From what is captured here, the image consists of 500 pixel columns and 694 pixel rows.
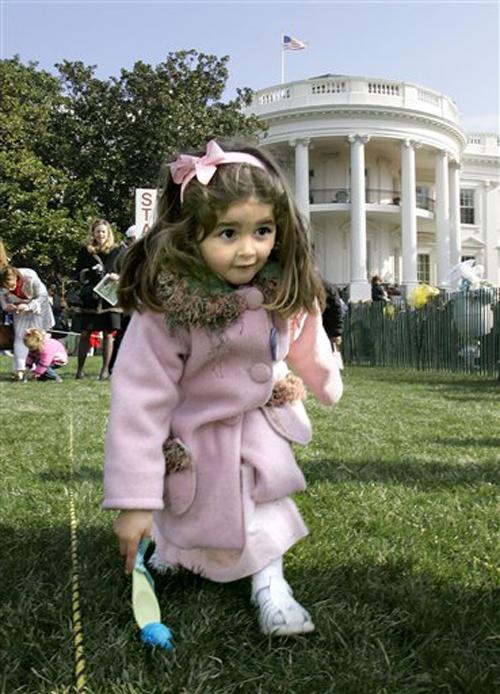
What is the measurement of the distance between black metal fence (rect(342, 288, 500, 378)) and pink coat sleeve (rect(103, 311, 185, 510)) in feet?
35.6

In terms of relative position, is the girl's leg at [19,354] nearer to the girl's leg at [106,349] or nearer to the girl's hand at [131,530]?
the girl's leg at [106,349]

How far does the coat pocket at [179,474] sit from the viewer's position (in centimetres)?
197

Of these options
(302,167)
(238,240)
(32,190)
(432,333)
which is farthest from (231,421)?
(302,167)

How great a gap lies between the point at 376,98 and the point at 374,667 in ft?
118

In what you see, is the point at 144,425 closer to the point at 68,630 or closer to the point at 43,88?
the point at 68,630

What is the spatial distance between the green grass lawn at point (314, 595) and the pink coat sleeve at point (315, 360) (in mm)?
546

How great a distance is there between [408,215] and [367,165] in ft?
13.1

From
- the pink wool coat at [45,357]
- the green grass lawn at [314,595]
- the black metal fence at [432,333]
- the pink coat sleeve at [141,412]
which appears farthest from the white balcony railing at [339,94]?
the pink coat sleeve at [141,412]

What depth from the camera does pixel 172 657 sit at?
1.69 meters

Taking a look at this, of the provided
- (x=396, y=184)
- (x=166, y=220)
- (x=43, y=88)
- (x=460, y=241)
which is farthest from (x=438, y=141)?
(x=166, y=220)

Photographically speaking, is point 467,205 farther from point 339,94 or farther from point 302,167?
point 302,167

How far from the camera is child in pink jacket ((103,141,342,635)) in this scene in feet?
6.40

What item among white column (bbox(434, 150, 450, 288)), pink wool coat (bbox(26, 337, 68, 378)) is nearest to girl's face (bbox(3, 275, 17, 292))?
pink wool coat (bbox(26, 337, 68, 378))

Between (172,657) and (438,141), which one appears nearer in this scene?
(172,657)
